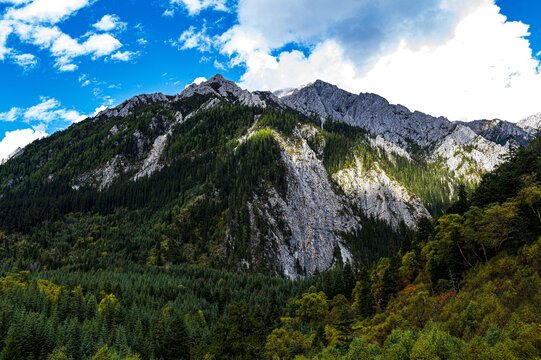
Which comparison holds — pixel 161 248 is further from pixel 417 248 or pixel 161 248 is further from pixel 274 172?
pixel 417 248

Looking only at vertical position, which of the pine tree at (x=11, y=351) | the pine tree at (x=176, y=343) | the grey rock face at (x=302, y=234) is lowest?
the pine tree at (x=176, y=343)

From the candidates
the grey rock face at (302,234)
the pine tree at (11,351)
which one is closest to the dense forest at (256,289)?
the pine tree at (11,351)

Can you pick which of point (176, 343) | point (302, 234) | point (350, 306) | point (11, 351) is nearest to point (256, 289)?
point (350, 306)

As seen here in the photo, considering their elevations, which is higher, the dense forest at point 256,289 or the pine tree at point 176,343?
the dense forest at point 256,289

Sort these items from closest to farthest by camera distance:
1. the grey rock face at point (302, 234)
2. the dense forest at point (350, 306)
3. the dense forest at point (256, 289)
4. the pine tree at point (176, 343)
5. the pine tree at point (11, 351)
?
the dense forest at point (350, 306) → the dense forest at point (256, 289) → the pine tree at point (11, 351) → the pine tree at point (176, 343) → the grey rock face at point (302, 234)

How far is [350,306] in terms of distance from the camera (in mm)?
76250

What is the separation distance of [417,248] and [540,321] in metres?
54.4

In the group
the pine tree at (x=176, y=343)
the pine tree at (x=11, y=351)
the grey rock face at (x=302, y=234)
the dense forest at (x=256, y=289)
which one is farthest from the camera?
the grey rock face at (x=302, y=234)

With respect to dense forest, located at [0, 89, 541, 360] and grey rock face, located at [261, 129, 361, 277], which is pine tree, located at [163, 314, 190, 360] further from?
grey rock face, located at [261, 129, 361, 277]

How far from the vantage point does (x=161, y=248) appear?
481ft

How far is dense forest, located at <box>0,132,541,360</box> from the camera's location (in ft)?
105

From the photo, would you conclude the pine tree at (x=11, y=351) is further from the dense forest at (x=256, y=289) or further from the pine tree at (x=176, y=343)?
the pine tree at (x=176, y=343)

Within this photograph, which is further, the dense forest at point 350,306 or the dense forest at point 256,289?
the dense forest at point 256,289

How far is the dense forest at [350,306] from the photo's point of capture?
3194cm
